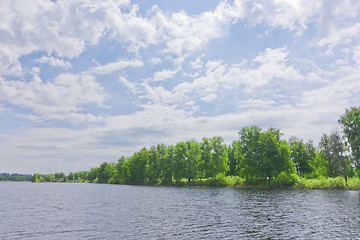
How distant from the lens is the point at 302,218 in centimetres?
2956

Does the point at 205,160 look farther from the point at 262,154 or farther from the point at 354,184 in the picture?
the point at 354,184

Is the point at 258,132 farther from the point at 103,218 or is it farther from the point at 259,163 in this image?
the point at 103,218

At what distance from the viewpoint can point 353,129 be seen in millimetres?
76312

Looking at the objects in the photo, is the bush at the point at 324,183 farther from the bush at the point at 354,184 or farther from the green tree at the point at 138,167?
the green tree at the point at 138,167

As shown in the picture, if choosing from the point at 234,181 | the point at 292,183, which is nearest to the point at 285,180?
the point at 292,183

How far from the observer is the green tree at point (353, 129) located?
74750 millimetres

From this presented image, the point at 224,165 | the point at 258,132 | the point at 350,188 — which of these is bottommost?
the point at 350,188

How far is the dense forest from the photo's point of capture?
261 feet

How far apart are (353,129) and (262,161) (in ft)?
109

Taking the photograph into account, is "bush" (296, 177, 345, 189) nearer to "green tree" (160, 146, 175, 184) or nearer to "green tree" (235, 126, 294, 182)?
"green tree" (235, 126, 294, 182)

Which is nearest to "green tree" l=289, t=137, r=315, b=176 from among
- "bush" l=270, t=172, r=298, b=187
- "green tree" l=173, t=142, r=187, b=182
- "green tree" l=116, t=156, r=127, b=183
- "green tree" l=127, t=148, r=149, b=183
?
"bush" l=270, t=172, r=298, b=187

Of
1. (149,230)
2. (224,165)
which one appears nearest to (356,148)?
(224,165)

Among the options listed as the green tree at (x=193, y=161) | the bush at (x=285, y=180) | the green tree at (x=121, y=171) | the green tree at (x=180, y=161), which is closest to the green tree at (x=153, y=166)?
the green tree at (x=180, y=161)

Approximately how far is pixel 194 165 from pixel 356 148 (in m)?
70.0
